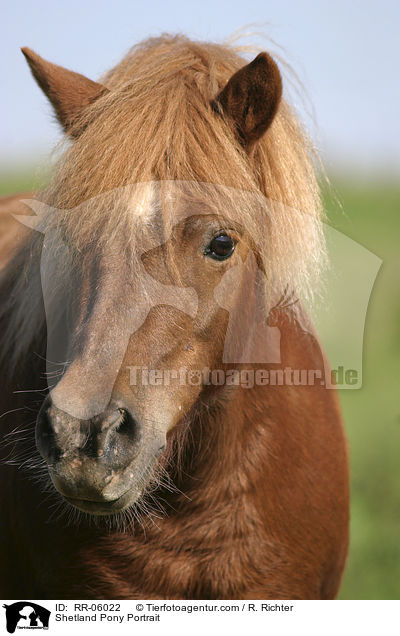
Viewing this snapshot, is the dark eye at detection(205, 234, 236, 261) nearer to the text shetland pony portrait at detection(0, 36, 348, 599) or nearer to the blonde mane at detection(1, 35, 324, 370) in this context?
the text shetland pony portrait at detection(0, 36, 348, 599)

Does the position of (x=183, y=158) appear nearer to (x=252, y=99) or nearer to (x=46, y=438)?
(x=252, y=99)

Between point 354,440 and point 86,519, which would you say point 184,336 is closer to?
point 86,519

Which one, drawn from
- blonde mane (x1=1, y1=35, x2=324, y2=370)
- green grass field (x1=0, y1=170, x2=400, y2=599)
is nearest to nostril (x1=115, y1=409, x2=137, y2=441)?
blonde mane (x1=1, y1=35, x2=324, y2=370)

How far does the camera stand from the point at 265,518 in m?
2.53

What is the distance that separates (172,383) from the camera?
2051mm

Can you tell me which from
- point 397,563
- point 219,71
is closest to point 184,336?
point 219,71

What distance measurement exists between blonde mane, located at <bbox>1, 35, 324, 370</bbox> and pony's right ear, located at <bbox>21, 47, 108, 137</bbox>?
6 centimetres
